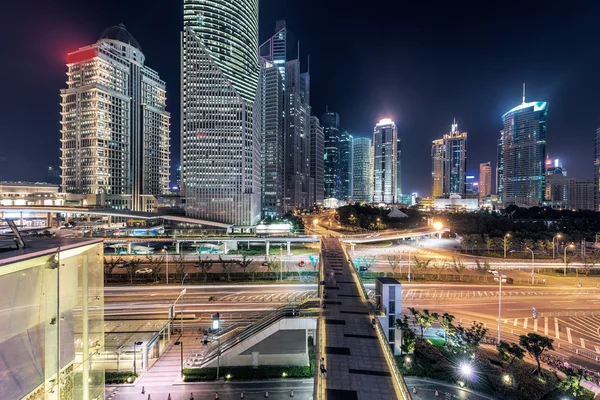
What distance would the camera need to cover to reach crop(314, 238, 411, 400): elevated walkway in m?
14.1

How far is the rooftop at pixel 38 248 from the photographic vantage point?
581 centimetres

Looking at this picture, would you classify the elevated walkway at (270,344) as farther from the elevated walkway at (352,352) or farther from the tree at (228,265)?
the tree at (228,265)

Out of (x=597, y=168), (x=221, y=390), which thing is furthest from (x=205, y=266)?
(x=597, y=168)

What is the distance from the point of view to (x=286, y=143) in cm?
17138

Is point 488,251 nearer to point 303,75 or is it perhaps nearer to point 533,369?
point 533,369

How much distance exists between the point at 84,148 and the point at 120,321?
98.3m

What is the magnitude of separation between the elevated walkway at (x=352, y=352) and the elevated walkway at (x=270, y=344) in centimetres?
216

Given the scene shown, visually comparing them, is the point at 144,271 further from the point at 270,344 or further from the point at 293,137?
the point at 293,137

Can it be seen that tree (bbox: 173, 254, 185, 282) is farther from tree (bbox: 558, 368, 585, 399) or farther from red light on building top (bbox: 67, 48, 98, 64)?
red light on building top (bbox: 67, 48, 98, 64)

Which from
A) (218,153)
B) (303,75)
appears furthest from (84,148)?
(303,75)

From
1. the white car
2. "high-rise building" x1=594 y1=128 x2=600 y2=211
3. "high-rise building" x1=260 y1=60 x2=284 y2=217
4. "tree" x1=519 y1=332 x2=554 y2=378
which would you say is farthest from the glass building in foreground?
"high-rise building" x1=594 y1=128 x2=600 y2=211

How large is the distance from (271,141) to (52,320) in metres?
151

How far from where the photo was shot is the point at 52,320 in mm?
6668

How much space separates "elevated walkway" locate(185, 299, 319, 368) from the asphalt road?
Answer: 2066 mm
